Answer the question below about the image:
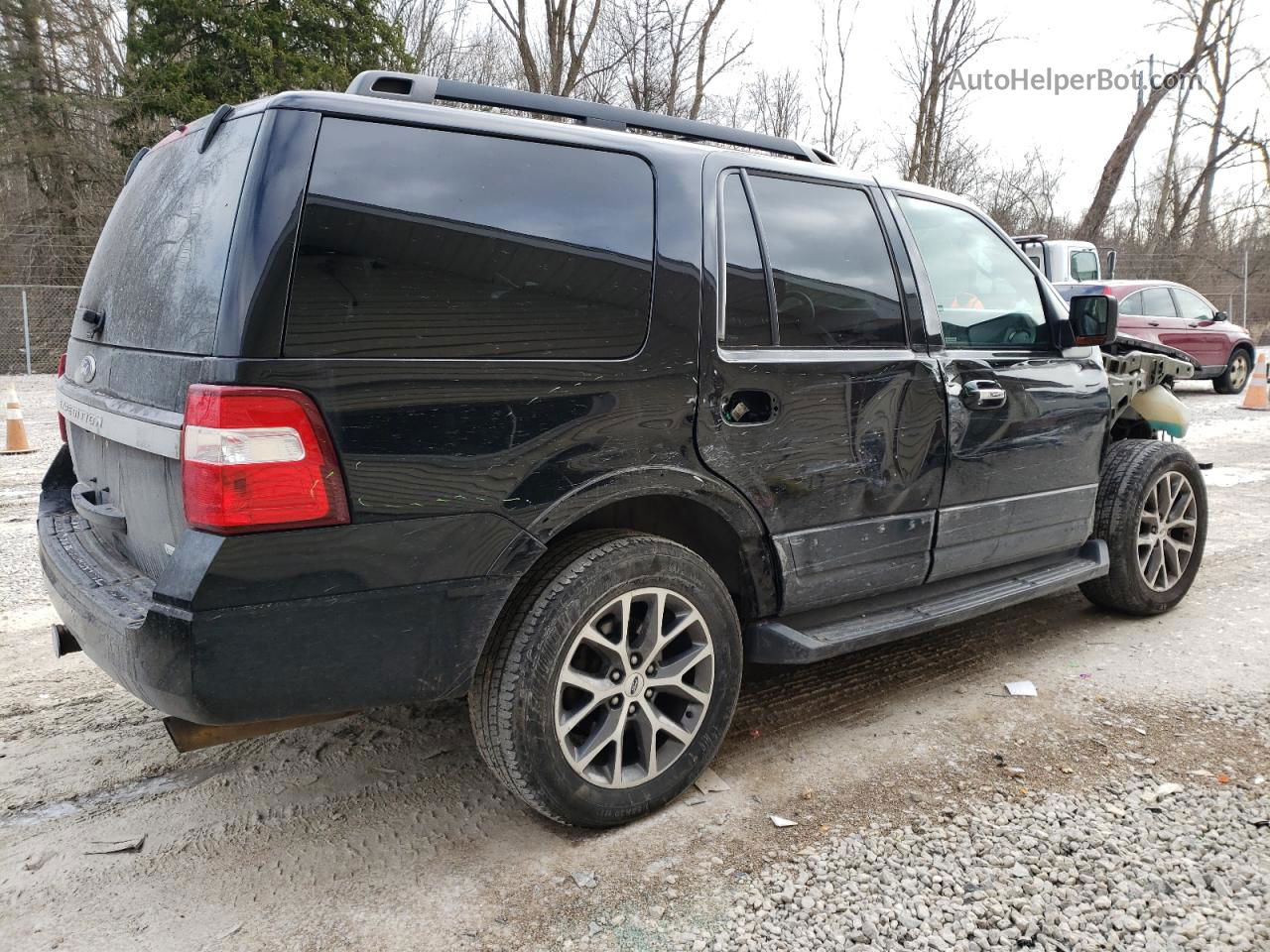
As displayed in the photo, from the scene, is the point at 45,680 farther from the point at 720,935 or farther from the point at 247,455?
the point at 720,935

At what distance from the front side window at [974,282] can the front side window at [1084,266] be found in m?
14.0

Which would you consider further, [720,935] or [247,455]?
[720,935]

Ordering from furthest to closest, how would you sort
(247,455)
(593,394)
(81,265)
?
(81,265) < (593,394) < (247,455)

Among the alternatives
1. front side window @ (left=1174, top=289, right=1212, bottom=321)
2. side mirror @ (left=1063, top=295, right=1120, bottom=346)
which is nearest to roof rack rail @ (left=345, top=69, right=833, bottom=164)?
side mirror @ (left=1063, top=295, right=1120, bottom=346)

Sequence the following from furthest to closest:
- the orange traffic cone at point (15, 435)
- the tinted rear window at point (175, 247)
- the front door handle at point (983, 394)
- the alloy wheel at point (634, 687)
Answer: the orange traffic cone at point (15, 435), the front door handle at point (983, 394), the alloy wheel at point (634, 687), the tinted rear window at point (175, 247)

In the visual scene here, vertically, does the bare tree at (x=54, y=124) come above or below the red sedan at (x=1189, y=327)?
above

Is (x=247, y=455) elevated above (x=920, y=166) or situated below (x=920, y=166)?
below

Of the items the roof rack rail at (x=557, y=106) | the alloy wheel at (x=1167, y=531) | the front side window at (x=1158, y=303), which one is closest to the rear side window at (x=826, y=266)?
the roof rack rail at (x=557, y=106)

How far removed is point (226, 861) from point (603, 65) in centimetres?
2005

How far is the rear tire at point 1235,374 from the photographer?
15.8 m

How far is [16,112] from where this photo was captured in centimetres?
1931

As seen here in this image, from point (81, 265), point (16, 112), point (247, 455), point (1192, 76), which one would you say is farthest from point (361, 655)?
point (1192, 76)

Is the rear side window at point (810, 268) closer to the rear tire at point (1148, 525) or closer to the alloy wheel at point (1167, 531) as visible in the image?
the rear tire at point (1148, 525)

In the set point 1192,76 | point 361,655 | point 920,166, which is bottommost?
point 361,655
